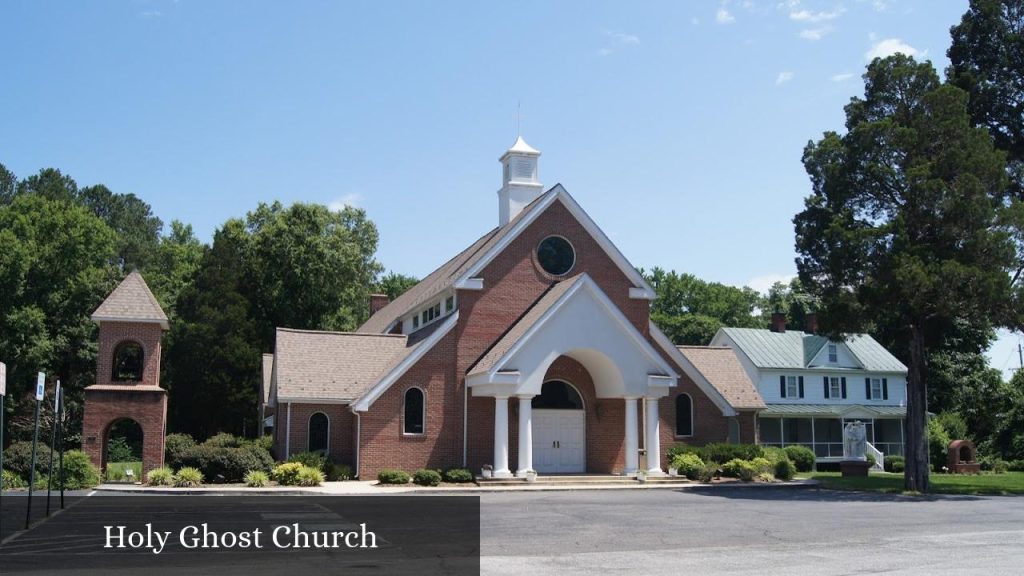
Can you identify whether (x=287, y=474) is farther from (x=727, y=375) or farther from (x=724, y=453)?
(x=727, y=375)

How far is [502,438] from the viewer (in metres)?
31.1

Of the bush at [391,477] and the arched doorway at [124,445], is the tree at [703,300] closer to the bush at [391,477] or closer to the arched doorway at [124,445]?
the arched doorway at [124,445]

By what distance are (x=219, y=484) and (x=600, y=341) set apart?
13.5 meters

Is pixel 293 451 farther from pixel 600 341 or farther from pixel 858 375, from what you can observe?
pixel 858 375

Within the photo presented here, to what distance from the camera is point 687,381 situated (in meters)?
36.3

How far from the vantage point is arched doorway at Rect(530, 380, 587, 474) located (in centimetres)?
3403

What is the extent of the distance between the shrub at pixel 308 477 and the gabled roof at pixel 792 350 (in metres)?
32.1

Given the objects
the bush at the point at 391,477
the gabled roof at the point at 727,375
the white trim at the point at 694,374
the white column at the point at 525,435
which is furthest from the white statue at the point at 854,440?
the bush at the point at 391,477

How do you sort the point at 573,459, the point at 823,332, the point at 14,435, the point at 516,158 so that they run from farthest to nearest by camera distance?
the point at 14,435 < the point at 516,158 < the point at 573,459 < the point at 823,332

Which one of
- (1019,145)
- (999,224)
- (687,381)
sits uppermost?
(1019,145)

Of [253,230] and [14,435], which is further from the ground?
[253,230]

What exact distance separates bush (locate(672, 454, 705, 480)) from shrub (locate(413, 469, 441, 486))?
8.97 m

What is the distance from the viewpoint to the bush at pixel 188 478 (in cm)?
2864

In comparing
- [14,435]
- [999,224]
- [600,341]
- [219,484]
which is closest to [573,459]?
[600,341]
